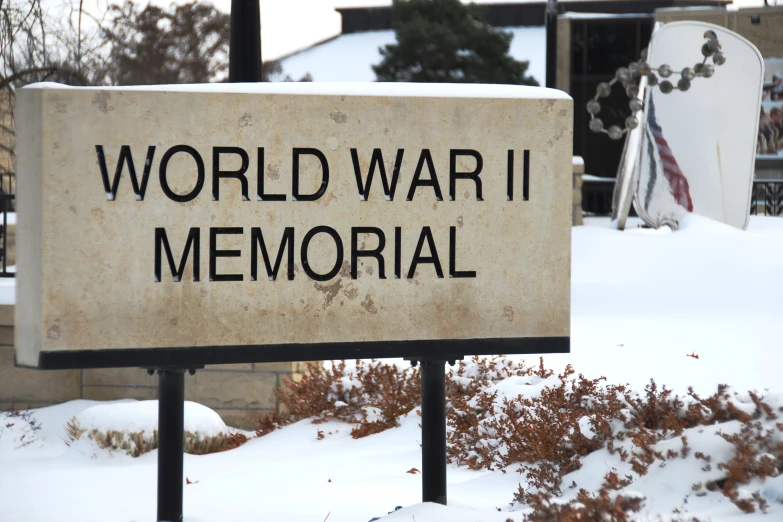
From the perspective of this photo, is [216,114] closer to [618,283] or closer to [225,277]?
[225,277]

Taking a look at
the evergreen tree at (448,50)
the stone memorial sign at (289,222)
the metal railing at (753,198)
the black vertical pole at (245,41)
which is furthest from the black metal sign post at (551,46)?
the stone memorial sign at (289,222)

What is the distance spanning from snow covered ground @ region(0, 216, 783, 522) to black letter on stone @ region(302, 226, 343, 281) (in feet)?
3.40

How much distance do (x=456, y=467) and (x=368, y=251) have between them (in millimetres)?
2231

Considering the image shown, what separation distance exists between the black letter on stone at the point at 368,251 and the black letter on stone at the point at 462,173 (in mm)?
337

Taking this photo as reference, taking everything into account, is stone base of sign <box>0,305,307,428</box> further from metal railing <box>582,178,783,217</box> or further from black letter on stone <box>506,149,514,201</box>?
metal railing <box>582,178,783,217</box>

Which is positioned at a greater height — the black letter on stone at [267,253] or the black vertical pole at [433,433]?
the black letter on stone at [267,253]

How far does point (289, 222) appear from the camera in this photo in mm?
3727

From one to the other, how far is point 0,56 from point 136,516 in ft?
23.1

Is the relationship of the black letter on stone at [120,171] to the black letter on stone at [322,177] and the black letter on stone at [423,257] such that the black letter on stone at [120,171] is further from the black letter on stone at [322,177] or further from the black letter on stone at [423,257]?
the black letter on stone at [423,257]

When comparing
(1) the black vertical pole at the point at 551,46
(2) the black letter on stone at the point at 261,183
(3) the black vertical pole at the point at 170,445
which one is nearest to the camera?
(2) the black letter on stone at the point at 261,183

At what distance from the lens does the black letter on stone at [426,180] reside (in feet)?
12.5

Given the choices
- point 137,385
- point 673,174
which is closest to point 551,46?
point 673,174

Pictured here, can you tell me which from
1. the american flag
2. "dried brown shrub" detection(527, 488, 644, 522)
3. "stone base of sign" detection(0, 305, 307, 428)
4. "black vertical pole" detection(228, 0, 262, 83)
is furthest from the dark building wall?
"dried brown shrub" detection(527, 488, 644, 522)

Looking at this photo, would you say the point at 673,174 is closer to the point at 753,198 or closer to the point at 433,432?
the point at 753,198
